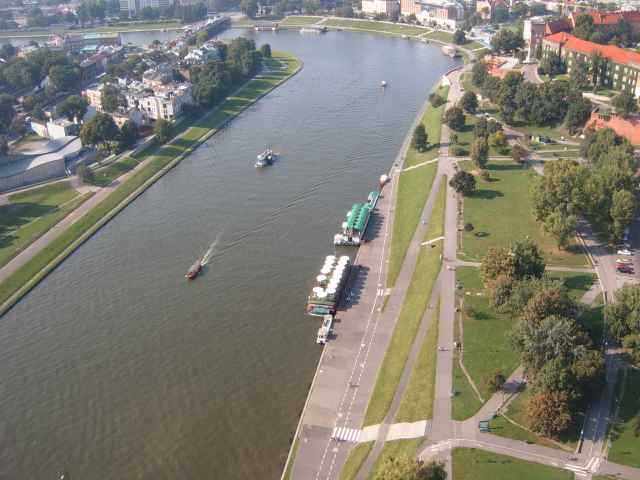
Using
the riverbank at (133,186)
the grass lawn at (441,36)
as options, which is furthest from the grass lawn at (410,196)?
the grass lawn at (441,36)

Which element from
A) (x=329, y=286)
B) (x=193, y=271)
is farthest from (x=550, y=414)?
(x=193, y=271)

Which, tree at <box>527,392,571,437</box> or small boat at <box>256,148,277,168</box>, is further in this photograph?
small boat at <box>256,148,277,168</box>

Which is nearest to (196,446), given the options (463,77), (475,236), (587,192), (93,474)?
(93,474)

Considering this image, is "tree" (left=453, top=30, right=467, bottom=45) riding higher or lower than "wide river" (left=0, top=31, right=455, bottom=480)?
higher

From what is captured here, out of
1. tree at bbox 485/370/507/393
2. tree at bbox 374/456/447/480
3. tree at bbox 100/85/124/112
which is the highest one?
tree at bbox 100/85/124/112

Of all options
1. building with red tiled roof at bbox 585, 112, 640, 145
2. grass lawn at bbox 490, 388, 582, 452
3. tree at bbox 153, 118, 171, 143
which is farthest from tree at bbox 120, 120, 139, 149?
grass lawn at bbox 490, 388, 582, 452

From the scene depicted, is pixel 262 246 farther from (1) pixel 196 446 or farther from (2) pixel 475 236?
(1) pixel 196 446

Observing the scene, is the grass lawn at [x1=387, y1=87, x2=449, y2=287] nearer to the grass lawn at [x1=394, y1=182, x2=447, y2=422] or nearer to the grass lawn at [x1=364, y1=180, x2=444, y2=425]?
the grass lawn at [x1=364, y1=180, x2=444, y2=425]

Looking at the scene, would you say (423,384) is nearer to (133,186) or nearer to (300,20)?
(133,186)
